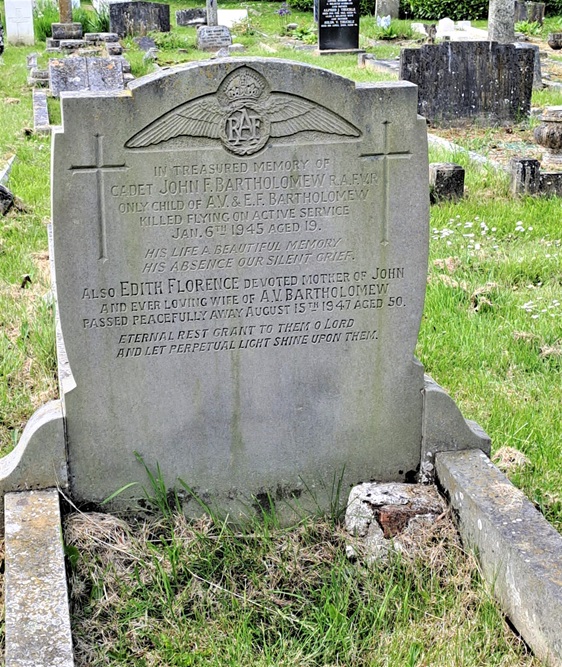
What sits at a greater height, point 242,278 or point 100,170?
point 100,170

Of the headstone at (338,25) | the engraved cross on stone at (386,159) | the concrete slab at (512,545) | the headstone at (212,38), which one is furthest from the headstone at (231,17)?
the concrete slab at (512,545)

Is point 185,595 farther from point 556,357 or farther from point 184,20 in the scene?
point 184,20

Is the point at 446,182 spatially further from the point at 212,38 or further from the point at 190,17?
the point at 190,17

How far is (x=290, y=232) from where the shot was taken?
3.55m

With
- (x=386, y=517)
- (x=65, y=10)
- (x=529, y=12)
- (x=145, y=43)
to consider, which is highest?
(x=65, y=10)

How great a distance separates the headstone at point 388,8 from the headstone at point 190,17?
196 inches

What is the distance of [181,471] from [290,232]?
982 mm

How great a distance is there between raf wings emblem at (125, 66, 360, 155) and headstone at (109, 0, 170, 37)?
2229 cm

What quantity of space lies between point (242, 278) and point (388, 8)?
88.2ft

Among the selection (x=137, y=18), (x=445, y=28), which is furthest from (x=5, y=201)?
(x=137, y=18)

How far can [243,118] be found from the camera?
3410mm

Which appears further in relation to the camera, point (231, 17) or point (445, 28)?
point (231, 17)

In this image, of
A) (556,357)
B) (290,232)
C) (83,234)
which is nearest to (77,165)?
(83,234)

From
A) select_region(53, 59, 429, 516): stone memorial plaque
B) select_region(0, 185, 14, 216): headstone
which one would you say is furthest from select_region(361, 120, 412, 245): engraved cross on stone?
select_region(0, 185, 14, 216): headstone
